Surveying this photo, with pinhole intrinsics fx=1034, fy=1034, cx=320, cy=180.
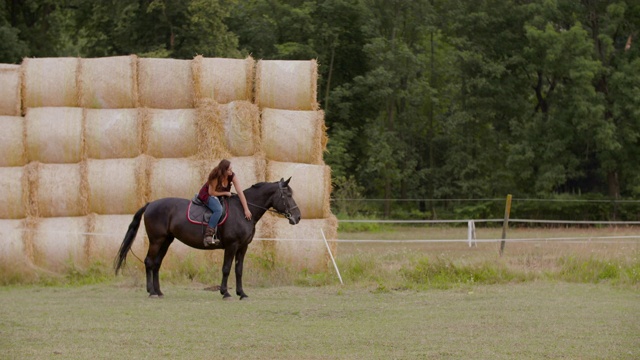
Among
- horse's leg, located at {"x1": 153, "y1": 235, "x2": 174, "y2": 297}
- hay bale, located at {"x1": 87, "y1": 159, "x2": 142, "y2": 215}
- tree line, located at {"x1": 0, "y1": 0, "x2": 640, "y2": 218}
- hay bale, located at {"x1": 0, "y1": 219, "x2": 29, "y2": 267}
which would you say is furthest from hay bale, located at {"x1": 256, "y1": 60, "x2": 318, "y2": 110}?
tree line, located at {"x1": 0, "y1": 0, "x2": 640, "y2": 218}

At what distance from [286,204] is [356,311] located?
2390 millimetres

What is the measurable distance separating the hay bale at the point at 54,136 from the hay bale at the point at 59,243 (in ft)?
3.76

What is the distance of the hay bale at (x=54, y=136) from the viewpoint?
17.9m

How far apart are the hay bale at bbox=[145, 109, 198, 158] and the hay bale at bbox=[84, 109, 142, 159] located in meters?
0.19

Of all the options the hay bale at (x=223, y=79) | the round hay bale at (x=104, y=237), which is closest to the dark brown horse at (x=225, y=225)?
the round hay bale at (x=104, y=237)

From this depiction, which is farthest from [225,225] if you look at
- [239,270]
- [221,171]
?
[221,171]

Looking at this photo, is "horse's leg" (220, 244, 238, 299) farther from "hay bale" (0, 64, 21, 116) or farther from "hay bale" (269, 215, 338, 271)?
"hay bale" (0, 64, 21, 116)

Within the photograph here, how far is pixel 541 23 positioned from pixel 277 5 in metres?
11.7

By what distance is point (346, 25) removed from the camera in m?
45.5

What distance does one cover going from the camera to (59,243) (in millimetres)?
17656

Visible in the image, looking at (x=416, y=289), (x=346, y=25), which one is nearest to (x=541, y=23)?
(x=346, y=25)

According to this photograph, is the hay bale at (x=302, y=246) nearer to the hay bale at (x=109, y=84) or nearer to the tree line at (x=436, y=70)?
the hay bale at (x=109, y=84)

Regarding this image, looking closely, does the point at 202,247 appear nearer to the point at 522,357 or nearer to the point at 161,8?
the point at 522,357

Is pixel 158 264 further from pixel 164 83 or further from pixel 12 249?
pixel 164 83
